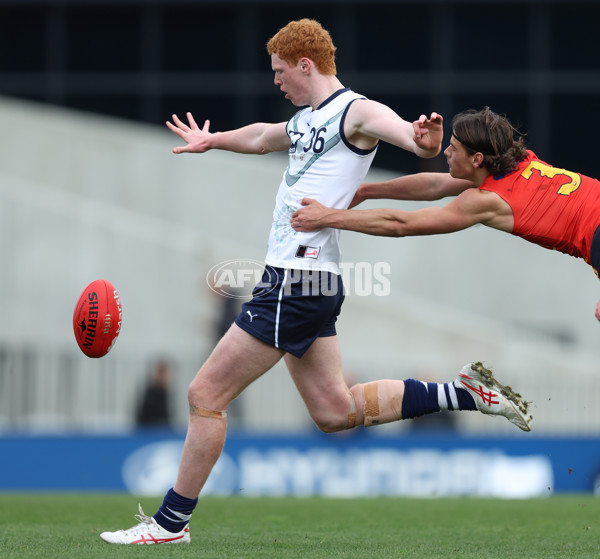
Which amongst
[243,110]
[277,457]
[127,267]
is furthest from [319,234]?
[243,110]

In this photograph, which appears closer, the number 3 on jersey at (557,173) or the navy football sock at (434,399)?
the number 3 on jersey at (557,173)

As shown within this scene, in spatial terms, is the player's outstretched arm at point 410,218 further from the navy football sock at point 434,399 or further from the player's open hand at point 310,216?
the navy football sock at point 434,399

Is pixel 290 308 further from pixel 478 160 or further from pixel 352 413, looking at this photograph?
pixel 478 160

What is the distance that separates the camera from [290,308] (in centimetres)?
555

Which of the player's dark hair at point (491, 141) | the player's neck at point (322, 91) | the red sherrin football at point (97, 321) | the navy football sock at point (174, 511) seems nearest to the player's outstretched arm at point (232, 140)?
the player's neck at point (322, 91)

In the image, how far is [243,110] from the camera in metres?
20.2

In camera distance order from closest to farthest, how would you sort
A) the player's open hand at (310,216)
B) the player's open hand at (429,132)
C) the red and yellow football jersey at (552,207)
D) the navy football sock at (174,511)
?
the player's open hand at (429,132) → the red and yellow football jersey at (552,207) → the player's open hand at (310,216) → the navy football sock at (174,511)

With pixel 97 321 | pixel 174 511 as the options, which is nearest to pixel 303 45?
pixel 97 321

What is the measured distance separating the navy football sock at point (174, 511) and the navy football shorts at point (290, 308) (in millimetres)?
922

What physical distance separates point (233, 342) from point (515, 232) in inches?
59.7

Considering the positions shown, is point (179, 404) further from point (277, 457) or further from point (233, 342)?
point (233, 342)

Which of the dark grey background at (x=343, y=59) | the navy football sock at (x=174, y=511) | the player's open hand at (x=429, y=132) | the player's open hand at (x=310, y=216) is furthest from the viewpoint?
the dark grey background at (x=343, y=59)

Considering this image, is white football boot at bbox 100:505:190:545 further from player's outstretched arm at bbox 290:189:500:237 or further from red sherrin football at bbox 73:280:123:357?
player's outstretched arm at bbox 290:189:500:237

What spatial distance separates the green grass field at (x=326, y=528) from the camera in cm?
545
